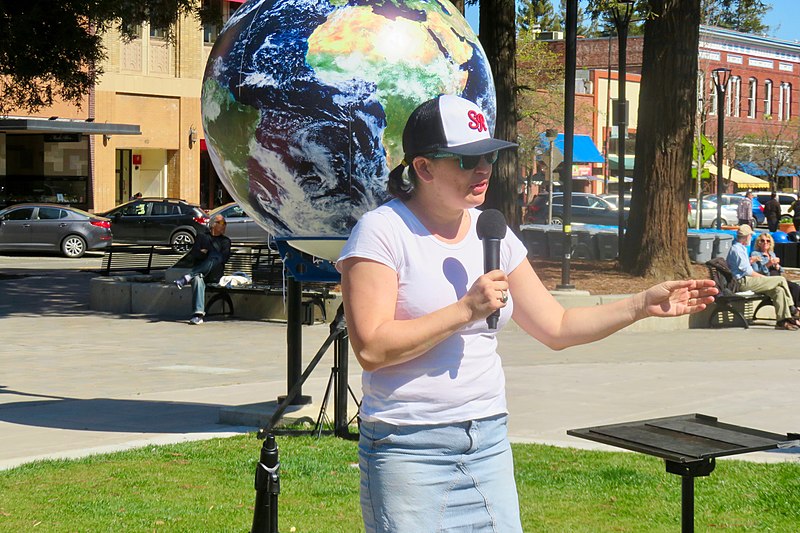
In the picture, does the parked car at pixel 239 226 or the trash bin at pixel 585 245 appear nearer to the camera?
the trash bin at pixel 585 245

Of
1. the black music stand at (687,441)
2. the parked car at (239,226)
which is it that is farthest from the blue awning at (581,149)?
the black music stand at (687,441)

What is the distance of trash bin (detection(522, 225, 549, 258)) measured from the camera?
2612 centimetres

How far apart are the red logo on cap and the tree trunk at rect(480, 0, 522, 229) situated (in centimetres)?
1631

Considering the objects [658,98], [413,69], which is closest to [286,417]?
[413,69]

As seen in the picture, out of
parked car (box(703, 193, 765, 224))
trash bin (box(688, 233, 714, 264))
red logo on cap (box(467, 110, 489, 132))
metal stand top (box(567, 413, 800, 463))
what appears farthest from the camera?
parked car (box(703, 193, 765, 224))

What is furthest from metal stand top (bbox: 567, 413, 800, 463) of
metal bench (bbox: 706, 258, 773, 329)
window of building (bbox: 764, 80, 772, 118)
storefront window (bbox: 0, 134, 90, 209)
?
window of building (bbox: 764, 80, 772, 118)

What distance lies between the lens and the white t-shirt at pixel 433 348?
351 cm

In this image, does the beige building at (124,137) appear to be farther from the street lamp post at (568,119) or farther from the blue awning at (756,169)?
the blue awning at (756,169)

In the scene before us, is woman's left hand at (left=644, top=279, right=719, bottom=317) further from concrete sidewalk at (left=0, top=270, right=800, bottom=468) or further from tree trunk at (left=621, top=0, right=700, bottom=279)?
tree trunk at (left=621, top=0, right=700, bottom=279)

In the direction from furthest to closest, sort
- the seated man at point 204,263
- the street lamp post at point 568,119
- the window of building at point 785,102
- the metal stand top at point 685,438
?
the window of building at point 785,102 < the street lamp post at point 568,119 < the seated man at point 204,263 < the metal stand top at point 685,438

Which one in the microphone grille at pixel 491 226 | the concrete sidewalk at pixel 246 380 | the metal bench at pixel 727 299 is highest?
the microphone grille at pixel 491 226

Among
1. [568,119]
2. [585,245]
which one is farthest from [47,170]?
[568,119]

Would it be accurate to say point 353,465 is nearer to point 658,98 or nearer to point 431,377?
point 431,377

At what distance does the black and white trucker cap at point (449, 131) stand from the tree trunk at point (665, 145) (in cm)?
1648
